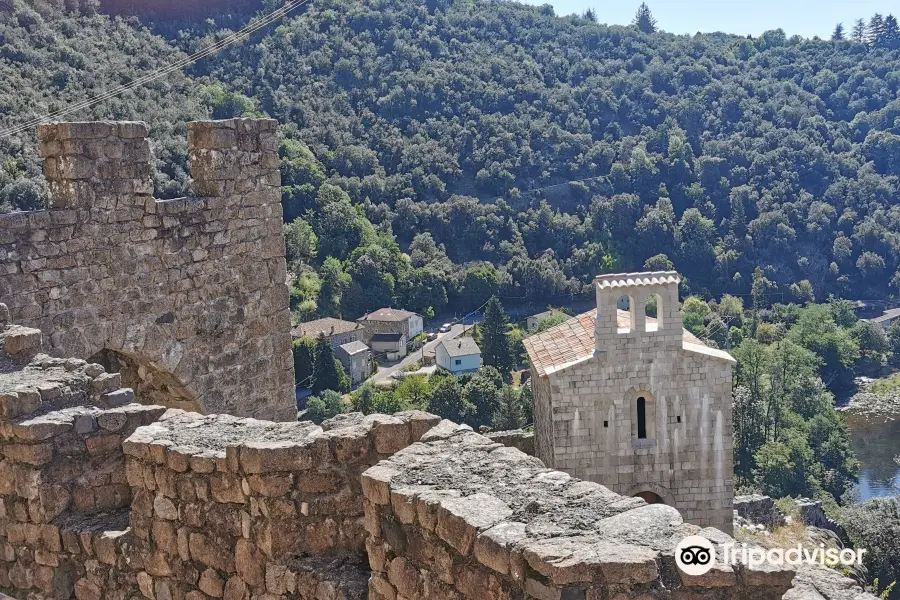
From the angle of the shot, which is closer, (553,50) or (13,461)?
(13,461)

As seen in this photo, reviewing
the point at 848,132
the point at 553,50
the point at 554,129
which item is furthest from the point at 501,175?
the point at 848,132

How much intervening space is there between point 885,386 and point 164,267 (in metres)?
56.6

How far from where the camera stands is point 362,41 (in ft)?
250

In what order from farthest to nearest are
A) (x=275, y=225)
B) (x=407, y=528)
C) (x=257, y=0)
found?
(x=257, y=0) < (x=275, y=225) < (x=407, y=528)

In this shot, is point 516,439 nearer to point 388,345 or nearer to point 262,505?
point 262,505

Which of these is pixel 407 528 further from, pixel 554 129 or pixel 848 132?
pixel 848 132

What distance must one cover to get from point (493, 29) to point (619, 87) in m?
12.7

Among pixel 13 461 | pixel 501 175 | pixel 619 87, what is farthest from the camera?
pixel 619 87

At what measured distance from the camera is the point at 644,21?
10425cm

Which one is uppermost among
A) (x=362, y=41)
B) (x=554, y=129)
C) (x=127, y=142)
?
(x=362, y=41)

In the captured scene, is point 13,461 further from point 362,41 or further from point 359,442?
point 362,41

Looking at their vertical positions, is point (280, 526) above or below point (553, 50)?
below

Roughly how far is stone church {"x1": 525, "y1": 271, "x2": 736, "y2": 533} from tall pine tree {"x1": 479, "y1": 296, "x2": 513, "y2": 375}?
3273 cm

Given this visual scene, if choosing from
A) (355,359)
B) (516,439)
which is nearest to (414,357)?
(355,359)
